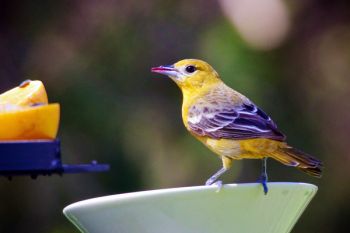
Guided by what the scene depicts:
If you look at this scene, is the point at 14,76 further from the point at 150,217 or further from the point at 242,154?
the point at 150,217

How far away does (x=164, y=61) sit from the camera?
681 centimetres

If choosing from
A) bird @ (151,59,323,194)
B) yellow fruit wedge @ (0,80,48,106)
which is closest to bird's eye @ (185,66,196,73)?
bird @ (151,59,323,194)

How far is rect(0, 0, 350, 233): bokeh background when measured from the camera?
6.28 meters

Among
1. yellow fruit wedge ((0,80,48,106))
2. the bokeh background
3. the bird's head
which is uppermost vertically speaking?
yellow fruit wedge ((0,80,48,106))

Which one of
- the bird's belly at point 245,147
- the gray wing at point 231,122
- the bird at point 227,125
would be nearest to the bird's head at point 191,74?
the bird at point 227,125

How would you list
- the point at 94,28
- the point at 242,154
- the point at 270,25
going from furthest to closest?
1. the point at 94,28
2. the point at 270,25
3. the point at 242,154

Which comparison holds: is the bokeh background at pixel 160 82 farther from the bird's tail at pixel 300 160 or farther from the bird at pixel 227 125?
the bird's tail at pixel 300 160

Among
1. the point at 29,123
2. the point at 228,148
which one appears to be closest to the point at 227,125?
the point at 228,148

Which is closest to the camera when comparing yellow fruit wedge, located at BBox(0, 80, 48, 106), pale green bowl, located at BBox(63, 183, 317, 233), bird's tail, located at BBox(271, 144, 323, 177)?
pale green bowl, located at BBox(63, 183, 317, 233)

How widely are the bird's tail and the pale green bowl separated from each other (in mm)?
951

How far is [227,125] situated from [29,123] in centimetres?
166

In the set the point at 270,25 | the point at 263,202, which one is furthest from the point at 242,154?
the point at 270,25

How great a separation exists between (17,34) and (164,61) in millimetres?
A: 1037

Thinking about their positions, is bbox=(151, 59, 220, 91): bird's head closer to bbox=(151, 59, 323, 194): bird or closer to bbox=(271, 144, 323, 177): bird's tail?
bbox=(151, 59, 323, 194): bird
